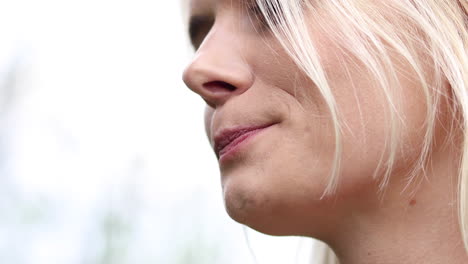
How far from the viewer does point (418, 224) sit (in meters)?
1.28

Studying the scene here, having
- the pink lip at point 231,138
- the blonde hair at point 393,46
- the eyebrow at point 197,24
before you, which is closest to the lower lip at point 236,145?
the pink lip at point 231,138

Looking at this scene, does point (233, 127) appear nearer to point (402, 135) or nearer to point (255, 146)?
point (255, 146)

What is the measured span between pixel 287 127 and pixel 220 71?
0.15 m

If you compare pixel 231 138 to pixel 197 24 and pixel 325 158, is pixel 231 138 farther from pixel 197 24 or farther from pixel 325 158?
pixel 197 24

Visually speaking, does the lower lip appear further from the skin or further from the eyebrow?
the eyebrow

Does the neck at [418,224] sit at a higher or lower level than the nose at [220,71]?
lower

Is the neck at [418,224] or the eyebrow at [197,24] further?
the eyebrow at [197,24]

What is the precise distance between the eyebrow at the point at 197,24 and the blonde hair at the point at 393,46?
9.8 inches

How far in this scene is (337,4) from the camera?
1.30 m

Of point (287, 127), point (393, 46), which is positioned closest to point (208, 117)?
point (287, 127)

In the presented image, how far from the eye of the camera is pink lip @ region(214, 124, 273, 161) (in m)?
1.34

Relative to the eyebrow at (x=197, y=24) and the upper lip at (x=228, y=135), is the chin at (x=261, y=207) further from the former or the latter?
the eyebrow at (x=197, y=24)

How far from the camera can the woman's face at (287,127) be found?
1.27 metres

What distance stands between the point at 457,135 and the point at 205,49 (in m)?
0.46
